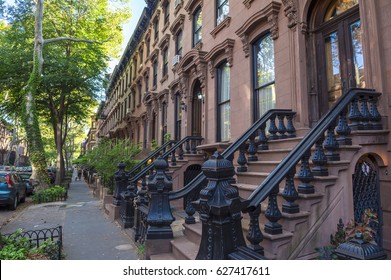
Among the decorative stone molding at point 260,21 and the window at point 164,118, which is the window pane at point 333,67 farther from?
the window at point 164,118

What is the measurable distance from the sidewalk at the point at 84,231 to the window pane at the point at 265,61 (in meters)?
5.33

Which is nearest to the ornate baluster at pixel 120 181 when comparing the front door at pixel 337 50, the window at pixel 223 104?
the window at pixel 223 104

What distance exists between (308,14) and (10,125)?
3363cm

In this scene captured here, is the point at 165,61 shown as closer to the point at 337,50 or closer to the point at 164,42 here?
the point at 164,42

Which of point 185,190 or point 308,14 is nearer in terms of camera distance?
point 185,190

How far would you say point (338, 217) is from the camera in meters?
3.91

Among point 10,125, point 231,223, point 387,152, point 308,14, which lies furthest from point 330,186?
point 10,125

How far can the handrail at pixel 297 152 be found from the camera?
354 centimetres

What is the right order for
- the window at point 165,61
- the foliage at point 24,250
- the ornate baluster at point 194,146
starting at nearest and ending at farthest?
the foliage at point 24,250, the ornate baluster at point 194,146, the window at point 165,61

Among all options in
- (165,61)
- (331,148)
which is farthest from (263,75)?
(165,61)

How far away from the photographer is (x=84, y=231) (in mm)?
7371

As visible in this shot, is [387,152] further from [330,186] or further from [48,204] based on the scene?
[48,204]

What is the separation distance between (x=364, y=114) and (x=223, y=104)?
18.2 feet

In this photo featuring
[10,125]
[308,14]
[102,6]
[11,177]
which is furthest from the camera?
[10,125]
